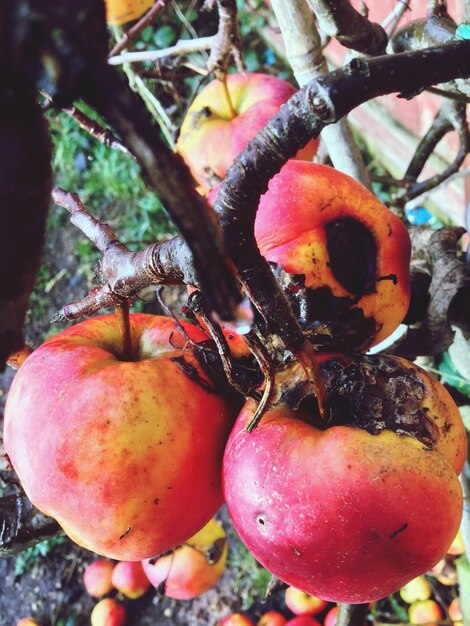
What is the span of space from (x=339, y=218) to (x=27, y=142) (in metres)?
0.44

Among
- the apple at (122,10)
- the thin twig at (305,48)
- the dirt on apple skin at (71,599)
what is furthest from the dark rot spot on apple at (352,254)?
the dirt on apple skin at (71,599)

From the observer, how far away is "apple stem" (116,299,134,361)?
59 centimetres

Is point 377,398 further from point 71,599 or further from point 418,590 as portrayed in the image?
point 71,599

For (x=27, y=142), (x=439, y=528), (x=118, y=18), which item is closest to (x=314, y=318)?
(x=439, y=528)

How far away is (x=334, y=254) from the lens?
62cm

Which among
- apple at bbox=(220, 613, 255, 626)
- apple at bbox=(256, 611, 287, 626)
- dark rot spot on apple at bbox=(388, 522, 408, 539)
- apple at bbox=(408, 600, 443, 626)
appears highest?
dark rot spot on apple at bbox=(388, 522, 408, 539)

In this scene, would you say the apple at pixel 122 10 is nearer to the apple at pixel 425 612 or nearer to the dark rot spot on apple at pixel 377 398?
the dark rot spot on apple at pixel 377 398

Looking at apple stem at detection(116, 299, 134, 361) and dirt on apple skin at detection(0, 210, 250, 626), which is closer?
apple stem at detection(116, 299, 134, 361)

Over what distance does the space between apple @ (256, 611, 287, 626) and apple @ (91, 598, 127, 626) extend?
0.38 meters

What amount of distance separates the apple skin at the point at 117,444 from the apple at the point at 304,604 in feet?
3.24

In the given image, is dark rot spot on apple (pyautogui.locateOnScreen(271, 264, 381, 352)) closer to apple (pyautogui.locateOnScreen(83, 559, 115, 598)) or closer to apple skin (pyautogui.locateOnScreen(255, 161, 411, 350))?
apple skin (pyautogui.locateOnScreen(255, 161, 411, 350))

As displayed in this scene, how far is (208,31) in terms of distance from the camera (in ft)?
9.44

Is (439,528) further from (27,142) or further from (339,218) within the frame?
(27,142)

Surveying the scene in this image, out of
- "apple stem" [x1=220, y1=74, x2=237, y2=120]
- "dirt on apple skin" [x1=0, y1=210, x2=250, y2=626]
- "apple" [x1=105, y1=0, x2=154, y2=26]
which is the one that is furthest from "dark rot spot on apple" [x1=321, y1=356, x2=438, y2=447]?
"dirt on apple skin" [x1=0, y1=210, x2=250, y2=626]
